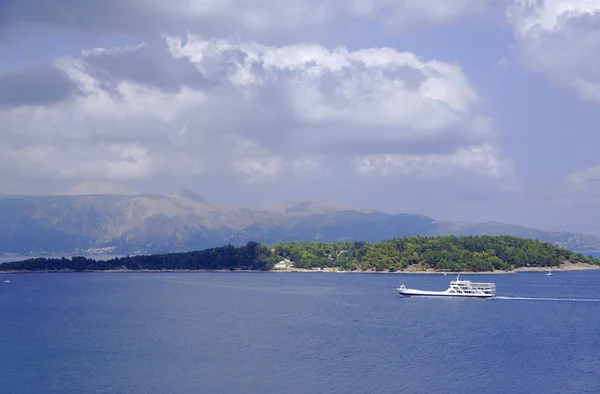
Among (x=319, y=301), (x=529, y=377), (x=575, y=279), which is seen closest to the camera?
(x=529, y=377)

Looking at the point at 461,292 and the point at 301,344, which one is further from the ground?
the point at 461,292

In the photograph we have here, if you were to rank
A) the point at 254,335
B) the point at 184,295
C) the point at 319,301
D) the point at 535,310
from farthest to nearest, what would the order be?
the point at 184,295 < the point at 319,301 < the point at 535,310 < the point at 254,335

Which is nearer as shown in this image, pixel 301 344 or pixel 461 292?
pixel 301 344

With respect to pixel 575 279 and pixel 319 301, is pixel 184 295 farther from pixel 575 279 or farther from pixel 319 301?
pixel 575 279

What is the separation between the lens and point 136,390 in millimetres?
52500

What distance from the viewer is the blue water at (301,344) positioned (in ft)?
179

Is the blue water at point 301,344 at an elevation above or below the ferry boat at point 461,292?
below

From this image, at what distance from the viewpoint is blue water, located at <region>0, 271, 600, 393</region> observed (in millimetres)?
54656

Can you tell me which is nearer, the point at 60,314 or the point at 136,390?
the point at 136,390

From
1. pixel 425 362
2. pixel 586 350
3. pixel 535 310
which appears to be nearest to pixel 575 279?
pixel 535 310

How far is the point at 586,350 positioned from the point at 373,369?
910 inches

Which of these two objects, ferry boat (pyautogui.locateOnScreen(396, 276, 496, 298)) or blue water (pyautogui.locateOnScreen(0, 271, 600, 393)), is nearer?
blue water (pyautogui.locateOnScreen(0, 271, 600, 393))

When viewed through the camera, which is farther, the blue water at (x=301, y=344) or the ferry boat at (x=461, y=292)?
the ferry boat at (x=461, y=292)

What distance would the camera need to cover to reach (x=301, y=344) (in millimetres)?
70312
